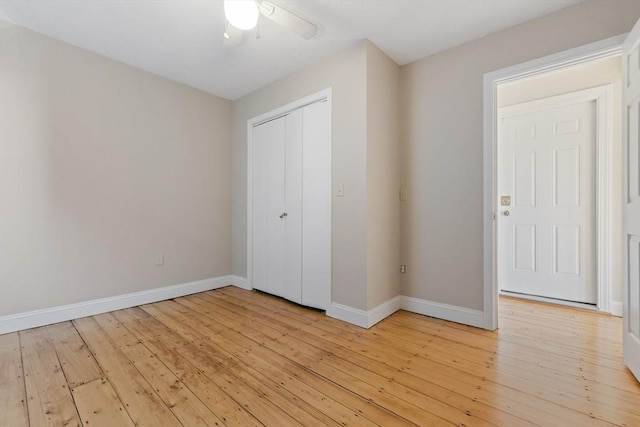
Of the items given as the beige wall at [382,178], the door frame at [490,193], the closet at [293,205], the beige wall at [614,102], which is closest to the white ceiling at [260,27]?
the beige wall at [382,178]

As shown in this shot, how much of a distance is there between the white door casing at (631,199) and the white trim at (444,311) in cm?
87

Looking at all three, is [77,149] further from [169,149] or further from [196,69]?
[196,69]

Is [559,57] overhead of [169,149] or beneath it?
overhead

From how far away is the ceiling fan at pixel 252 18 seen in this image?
5.46ft

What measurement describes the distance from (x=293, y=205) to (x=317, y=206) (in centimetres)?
36

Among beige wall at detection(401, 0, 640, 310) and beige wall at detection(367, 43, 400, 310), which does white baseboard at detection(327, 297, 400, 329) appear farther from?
beige wall at detection(401, 0, 640, 310)

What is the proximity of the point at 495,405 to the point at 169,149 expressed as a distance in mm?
3670

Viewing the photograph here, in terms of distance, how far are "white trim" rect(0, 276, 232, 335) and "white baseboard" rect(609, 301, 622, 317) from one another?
4257 millimetres

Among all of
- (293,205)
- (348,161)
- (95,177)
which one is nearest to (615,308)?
(348,161)

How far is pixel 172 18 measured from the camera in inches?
87.1

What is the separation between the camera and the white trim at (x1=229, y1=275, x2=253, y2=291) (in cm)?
363

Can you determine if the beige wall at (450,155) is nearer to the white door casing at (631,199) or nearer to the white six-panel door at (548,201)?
the white door casing at (631,199)

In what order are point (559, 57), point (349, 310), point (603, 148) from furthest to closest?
point (603, 148) → point (349, 310) → point (559, 57)

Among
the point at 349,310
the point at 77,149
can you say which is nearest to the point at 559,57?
the point at 349,310
